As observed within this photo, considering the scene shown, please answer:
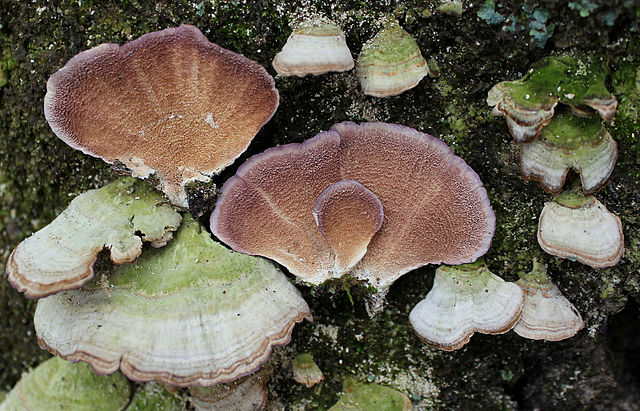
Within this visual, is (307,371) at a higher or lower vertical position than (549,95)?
lower

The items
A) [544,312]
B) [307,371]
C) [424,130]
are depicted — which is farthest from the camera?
[307,371]

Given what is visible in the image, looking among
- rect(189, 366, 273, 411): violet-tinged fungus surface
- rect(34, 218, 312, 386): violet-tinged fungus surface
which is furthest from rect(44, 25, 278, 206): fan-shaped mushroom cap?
rect(189, 366, 273, 411): violet-tinged fungus surface

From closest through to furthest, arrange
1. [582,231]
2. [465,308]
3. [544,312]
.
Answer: [582,231] → [465,308] → [544,312]

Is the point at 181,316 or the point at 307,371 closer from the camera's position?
the point at 181,316

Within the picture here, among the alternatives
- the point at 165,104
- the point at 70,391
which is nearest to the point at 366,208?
the point at 165,104

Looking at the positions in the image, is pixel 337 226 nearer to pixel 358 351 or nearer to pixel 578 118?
pixel 358 351

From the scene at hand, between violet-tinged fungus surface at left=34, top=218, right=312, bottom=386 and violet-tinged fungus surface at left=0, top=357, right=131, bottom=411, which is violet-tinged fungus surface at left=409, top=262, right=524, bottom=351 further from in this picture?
violet-tinged fungus surface at left=0, top=357, right=131, bottom=411

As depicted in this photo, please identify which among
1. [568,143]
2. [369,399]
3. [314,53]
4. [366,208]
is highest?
[314,53]

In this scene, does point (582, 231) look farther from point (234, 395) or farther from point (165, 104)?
point (165, 104)
